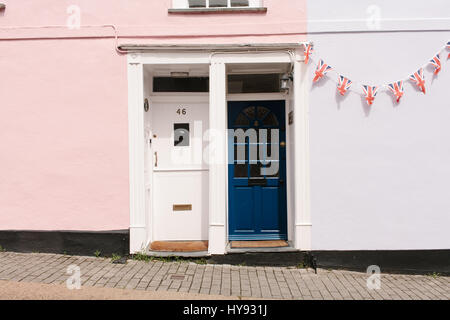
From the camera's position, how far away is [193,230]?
548 centimetres

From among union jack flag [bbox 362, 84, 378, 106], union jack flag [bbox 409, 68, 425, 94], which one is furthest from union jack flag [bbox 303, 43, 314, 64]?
union jack flag [bbox 409, 68, 425, 94]

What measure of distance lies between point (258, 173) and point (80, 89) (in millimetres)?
3013

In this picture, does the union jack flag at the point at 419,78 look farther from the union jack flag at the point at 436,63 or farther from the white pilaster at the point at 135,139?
the white pilaster at the point at 135,139

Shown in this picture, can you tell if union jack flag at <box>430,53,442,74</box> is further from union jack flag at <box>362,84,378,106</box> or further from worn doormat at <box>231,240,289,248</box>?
worn doormat at <box>231,240,289,248</box>

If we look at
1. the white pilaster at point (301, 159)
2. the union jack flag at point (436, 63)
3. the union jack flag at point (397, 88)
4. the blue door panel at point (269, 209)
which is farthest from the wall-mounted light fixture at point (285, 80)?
the union jack flag at point (436, 63)

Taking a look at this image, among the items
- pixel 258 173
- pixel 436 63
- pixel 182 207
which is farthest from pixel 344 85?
pixel 182 207

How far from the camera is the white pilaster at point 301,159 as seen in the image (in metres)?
4.86

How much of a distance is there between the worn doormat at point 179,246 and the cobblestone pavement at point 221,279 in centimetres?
30

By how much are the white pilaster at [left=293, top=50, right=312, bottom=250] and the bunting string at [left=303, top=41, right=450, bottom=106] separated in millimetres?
168

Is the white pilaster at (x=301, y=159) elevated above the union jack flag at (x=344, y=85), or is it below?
below

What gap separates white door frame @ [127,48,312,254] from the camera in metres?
4.86

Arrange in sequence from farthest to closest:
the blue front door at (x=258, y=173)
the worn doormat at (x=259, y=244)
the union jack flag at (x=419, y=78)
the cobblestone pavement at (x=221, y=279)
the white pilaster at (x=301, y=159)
Result: 1. the blue front door at (x=258, y=173)
2. the worn doormat at (x=259, y=244)
3. the white pilaster at (x=301, y=159)
4. the union jack flag at (x=419, y=78)
5. the cobblestone pavement at (x=221, y=279)
